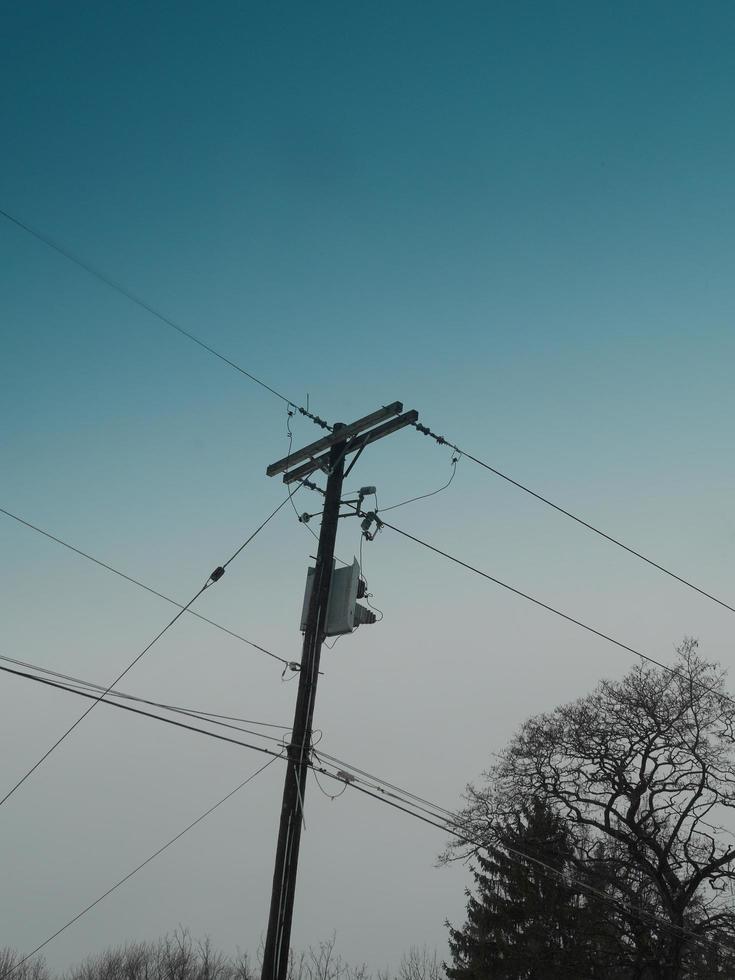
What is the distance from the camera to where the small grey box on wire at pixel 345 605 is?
9273mm

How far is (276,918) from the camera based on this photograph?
7.60 metres

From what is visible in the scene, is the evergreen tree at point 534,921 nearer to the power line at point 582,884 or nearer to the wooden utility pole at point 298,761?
the power line at point 582,884

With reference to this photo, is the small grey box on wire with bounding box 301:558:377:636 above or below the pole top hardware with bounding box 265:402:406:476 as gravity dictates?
below

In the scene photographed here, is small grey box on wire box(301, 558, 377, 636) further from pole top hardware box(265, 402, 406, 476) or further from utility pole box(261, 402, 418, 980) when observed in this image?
pole top hardware box(265, 402, 406, 476)

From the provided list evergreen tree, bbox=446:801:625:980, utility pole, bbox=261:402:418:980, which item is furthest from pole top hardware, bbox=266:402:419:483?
evergreen tree, bbox=446:801:625:980

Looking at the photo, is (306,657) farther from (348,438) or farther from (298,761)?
(348,438)

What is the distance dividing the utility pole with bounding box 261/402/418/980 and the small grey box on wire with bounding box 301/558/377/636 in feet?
0.26

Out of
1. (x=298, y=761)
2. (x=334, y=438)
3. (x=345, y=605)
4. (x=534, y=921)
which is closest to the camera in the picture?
(x=298, y=761)

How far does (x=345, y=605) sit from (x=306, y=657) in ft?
2.62

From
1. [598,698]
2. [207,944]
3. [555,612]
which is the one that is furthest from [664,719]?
[207,944]

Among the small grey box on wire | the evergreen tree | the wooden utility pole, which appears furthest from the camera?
the evergreen tree

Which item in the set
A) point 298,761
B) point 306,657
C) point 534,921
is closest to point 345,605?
point 306,657

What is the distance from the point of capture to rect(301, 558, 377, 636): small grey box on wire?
9.27 m

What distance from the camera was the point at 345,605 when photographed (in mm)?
9328
